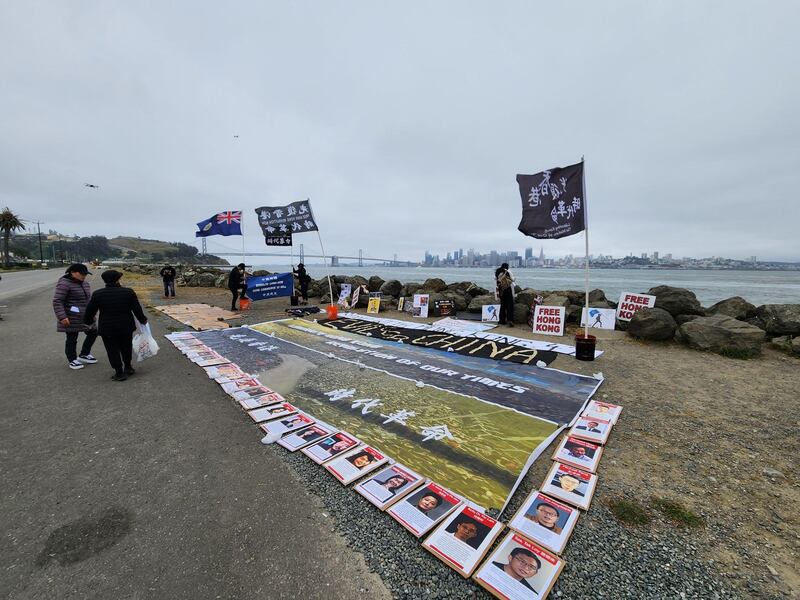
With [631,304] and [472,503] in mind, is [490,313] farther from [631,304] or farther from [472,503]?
[472,503]

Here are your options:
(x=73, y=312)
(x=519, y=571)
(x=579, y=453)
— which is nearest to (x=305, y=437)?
(x=519, y=571)

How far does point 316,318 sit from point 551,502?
31.0 feet

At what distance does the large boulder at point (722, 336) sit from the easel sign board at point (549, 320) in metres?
2.47

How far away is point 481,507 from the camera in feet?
8.29

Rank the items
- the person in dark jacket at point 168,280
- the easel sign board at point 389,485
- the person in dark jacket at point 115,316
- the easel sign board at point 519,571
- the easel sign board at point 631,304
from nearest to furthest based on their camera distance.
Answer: the easel sign board at point 519,571 < the easel sign board at point 389,485 < the person in dark jacket at point 115,316 < the easel sign board at point 631,304 < the person in dark jacket at point 168,280

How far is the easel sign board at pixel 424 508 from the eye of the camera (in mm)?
2305

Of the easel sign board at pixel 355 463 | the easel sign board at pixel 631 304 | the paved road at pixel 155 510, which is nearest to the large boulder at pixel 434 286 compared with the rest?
the easel sign board at pixel 631 304

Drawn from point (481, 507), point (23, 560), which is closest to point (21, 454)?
point (23, 560)

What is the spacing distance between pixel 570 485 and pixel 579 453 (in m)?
0.56

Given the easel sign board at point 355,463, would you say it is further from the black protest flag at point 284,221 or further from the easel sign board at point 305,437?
the black protest flag at point 284,221

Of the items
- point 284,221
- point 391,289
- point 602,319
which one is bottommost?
point 602,319

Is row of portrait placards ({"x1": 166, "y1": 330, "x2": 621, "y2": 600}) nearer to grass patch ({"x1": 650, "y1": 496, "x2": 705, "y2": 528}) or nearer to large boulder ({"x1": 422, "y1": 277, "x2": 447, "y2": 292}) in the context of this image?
grass patch ({"x1": 650, "y1": 496, "x2": 705, "y2": 528})

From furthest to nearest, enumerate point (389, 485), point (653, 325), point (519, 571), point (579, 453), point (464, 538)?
point (653, 325) < point (579, 453) < point (389, 485) < point (464, 538) < point (519, 571)

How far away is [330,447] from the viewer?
3.27 meters
